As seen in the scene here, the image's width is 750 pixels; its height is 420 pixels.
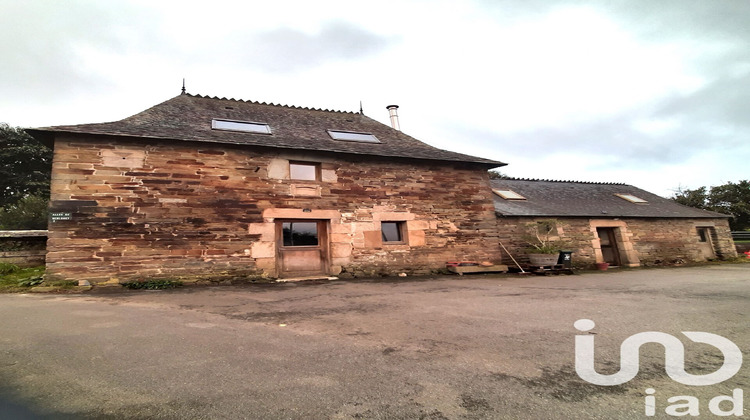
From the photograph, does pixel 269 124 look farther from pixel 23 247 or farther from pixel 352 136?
pixel 23 247

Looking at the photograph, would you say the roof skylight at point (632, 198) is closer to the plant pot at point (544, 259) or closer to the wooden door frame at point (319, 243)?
the plant pot at point (544, 259)

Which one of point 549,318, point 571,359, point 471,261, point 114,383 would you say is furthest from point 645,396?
point 471,261

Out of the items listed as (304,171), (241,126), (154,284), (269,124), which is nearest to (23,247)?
(154,284)

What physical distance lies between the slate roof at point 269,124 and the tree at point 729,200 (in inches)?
914

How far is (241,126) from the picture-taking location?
9.57m

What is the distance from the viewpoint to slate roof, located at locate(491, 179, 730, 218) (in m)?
12.5

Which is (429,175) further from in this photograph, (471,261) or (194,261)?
(194,261)

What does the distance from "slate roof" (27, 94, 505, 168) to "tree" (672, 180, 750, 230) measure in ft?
76.1

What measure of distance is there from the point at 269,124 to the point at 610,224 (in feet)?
47.2

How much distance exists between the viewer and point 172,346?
9.59 ft

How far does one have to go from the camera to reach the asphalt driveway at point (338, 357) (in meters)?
1.89

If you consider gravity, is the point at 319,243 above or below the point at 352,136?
below

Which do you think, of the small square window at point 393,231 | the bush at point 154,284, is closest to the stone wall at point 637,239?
the small square window at point 393,231

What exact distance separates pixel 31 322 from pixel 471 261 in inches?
379
